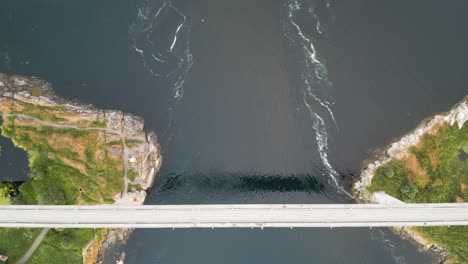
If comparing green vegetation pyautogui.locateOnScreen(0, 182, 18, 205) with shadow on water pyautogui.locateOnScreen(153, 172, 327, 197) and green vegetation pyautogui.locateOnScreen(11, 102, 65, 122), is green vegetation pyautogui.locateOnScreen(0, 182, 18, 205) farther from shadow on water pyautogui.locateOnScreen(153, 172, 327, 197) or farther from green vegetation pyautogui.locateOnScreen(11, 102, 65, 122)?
shadow on water pyautogui.locateOnScreen(153, 172, 327, 197)

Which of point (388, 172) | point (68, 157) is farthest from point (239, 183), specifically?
point (68, 157)

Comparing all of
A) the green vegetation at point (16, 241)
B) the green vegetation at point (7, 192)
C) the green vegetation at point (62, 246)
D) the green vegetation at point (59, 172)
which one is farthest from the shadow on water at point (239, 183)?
the green vegetation at point (7, 192)

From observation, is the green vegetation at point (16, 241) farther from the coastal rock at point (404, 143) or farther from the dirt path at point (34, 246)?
the coastal rock at point (404, 143)

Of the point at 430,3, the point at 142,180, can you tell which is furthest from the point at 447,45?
the point at 142,180

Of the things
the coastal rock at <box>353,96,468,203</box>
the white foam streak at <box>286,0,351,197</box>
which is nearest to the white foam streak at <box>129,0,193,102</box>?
the white foam streak at <box>286,0,351,197</box>

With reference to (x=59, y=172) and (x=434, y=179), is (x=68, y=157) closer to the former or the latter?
(x=59, y=172)

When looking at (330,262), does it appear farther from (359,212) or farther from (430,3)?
(430,3)
